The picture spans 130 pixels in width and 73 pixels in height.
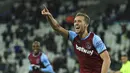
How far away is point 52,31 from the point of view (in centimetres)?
1892

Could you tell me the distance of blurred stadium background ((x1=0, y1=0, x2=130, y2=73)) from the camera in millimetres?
16875

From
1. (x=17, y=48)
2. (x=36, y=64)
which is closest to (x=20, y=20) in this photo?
(x=17, y=48)

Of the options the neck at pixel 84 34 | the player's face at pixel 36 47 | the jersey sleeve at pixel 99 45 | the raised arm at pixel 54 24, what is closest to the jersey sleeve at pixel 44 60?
the player's face at pixel 36 47

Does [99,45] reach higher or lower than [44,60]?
higher

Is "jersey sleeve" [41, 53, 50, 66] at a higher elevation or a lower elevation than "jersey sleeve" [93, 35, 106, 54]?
lower

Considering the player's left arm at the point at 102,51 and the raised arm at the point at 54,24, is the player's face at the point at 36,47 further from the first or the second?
the player's left arm at the point at 102,51

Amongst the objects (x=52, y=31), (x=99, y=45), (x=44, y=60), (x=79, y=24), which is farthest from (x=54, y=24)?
(x=52, y=31)

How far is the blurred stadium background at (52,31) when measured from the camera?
16875mm

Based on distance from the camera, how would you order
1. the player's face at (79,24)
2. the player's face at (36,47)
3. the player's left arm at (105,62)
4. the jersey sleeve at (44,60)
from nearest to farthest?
the player's left arm at (105,62)
the player's face at (79,24)
the player's face at (36,47)
the jersey sleeve at (44,60)

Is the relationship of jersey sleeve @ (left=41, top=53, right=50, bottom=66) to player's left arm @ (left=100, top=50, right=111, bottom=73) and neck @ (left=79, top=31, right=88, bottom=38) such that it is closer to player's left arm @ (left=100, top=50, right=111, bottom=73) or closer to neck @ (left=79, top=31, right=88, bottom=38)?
neck @ (left=79, top=31, right=88, bottom=38)

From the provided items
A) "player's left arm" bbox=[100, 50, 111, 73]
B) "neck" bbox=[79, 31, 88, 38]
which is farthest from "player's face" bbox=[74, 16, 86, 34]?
"player's left arm" bbox=[100, 50, 111, 73]

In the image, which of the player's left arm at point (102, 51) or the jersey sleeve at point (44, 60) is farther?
the jersey sleeve at point (44, 60)

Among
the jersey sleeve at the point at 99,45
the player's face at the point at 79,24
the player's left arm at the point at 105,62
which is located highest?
the player's face at the point at 79,24

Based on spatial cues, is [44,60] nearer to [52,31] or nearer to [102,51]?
[102,51]
